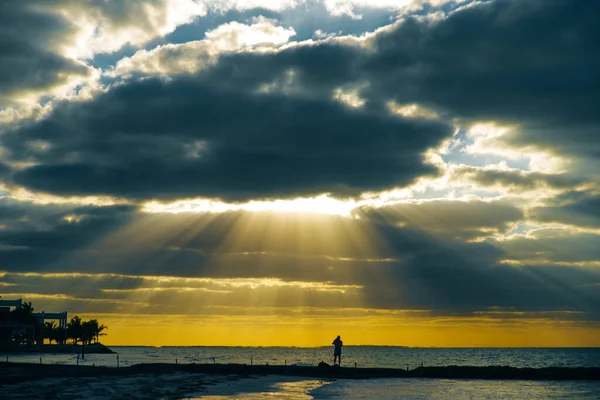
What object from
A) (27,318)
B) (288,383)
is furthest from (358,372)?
(27,318)

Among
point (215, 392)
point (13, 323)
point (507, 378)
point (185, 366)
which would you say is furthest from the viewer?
point (13, 323)

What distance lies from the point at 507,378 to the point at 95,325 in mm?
126946

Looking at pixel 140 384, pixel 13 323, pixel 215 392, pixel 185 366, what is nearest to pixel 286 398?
pixel 215 392

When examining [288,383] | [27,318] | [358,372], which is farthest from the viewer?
[27,318]

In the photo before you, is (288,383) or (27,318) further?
(27,318)

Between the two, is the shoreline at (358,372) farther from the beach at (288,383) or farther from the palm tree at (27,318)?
the palm tree at (27,318)

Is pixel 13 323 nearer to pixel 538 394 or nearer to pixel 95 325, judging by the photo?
pixel 95 325

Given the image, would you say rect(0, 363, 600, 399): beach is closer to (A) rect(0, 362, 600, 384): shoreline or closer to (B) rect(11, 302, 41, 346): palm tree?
(A) rect(0, 362, 600, 384): shoreline

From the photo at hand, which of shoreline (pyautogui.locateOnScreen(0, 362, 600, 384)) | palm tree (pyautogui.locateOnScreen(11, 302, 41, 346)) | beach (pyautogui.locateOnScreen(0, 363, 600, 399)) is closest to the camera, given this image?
beach (pyautogui.locateOnScreen(0, 363, 600, 399))

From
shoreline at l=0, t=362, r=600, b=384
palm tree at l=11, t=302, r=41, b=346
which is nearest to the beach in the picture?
shoreline at l=0, t=362, r=600, b=384

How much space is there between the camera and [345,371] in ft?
250

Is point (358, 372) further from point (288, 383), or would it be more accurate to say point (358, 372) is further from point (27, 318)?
point (27, 318)

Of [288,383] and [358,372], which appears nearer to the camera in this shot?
[288,383]

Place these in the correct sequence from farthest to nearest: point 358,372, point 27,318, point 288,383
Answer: point 27,318 < point 358,372 < point 288,383
